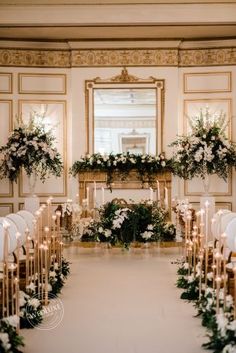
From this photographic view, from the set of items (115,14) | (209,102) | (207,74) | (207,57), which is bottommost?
(209,102)

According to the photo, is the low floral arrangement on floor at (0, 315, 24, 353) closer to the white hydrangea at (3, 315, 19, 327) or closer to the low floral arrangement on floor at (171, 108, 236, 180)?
the white hydrangea at (3, 315, 19, 327)

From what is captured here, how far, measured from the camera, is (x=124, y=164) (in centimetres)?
1100

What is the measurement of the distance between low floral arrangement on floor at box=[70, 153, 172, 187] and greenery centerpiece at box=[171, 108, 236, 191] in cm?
46

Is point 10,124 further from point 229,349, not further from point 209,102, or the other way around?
point 229,349

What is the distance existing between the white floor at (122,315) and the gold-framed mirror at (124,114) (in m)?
3.85

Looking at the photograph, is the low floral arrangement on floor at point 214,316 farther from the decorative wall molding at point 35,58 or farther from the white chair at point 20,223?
the decorative wall molding at point 35,58

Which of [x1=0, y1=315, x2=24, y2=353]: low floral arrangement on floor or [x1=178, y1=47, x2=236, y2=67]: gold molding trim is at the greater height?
[x1=178, y1=47, x2=236, y2=67]: gold molding trim

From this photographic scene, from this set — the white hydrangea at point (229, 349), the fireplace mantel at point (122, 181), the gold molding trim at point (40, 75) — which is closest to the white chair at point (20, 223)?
the white hydrangea at point (229, 349)

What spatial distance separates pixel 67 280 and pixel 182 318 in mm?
2127

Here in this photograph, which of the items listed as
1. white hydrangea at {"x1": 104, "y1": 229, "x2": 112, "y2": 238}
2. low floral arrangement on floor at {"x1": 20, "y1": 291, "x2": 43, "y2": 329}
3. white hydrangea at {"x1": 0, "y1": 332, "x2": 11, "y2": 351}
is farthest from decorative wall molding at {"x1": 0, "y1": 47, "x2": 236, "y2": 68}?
white hydrangea at {"x1": 0, "y1": 332, "x2": 11, "y2": 351}

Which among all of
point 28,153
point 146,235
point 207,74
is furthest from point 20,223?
point 207,74

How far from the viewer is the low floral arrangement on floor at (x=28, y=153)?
10211 millimetres

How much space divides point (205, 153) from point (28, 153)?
3279mm

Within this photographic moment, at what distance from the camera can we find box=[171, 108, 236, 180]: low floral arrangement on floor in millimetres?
10062
